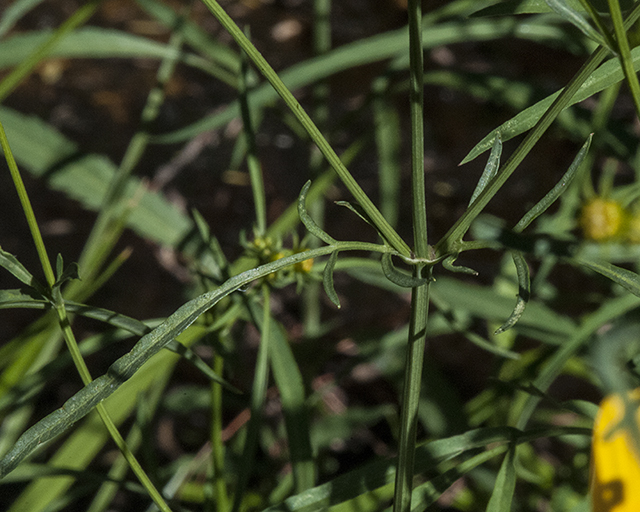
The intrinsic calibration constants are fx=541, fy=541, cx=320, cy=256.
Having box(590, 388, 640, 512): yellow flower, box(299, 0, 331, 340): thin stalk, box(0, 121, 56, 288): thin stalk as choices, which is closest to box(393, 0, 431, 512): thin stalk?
box(590, 388, 640, 512): yellow flower

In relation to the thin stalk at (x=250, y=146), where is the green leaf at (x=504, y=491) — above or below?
below

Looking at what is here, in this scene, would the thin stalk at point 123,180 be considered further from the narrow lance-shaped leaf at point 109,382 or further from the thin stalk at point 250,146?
the narrow lance-shaped leaf at point 109,382

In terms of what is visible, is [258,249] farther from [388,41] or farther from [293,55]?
[293,55]

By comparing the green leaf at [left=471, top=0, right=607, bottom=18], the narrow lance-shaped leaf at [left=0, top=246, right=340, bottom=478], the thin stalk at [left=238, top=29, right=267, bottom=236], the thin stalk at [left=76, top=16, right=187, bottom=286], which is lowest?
the narrow lance-shaped leaf at [left=0, top=246, right=340, bottom=478]

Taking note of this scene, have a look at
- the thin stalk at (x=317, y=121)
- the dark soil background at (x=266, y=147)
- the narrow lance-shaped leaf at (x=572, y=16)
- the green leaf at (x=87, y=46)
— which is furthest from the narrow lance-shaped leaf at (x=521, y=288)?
the dark soil background at (x=266, y=147)

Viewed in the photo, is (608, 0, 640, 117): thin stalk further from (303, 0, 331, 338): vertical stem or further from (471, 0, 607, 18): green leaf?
(303, 0, 331, 338): vertical stem

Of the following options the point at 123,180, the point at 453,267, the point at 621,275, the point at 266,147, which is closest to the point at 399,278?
the point at 453,267
